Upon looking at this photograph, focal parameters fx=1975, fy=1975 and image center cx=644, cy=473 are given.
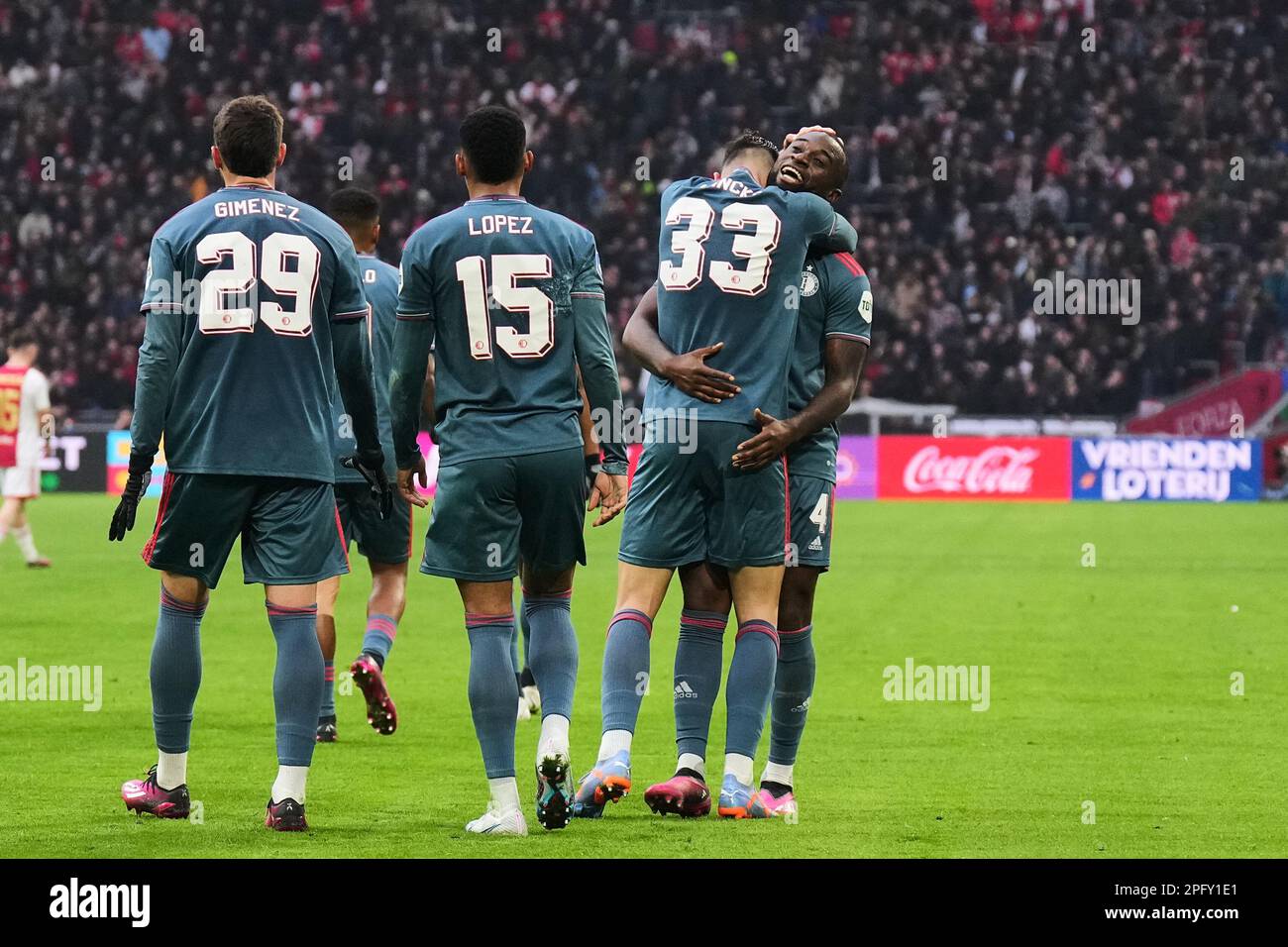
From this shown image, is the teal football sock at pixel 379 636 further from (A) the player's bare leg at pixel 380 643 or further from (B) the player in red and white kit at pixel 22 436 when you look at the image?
(B) the player in red and white kit at pixel 22 436

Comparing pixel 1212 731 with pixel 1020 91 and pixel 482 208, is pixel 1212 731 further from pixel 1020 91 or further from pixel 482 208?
pixel 1020 91

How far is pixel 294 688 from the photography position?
6.36m

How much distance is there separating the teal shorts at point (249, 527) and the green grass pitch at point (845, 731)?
83cm

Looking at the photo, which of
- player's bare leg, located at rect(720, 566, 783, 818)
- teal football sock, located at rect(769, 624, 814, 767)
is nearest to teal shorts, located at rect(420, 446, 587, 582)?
player's bare leg, located at rect(720, 566, 783, 818)

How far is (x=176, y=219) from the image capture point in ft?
20.8

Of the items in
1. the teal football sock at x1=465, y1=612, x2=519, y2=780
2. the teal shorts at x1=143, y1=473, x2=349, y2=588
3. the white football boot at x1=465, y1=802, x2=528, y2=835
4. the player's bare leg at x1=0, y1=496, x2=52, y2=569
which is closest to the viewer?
the white football boot at x1=465, y1=802, x2=528, y2=835

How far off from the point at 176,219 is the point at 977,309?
26058 millimetres

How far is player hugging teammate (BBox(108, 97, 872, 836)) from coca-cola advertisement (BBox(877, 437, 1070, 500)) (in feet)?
74.4

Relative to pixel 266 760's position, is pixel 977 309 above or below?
above

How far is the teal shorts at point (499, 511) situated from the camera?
20.5 feet

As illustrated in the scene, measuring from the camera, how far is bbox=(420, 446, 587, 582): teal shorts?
6.26 m

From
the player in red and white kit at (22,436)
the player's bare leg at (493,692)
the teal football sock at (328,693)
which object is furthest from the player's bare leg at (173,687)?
the player in red and white kit at (22,436)

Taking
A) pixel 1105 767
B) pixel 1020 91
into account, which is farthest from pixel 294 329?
pixel 1020 91

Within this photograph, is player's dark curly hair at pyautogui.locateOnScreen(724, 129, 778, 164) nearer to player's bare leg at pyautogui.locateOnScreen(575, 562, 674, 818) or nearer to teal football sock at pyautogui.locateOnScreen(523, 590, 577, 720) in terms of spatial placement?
player's bare leg at pyautogui.locateOnScreen(575, 562, 674, 818)
